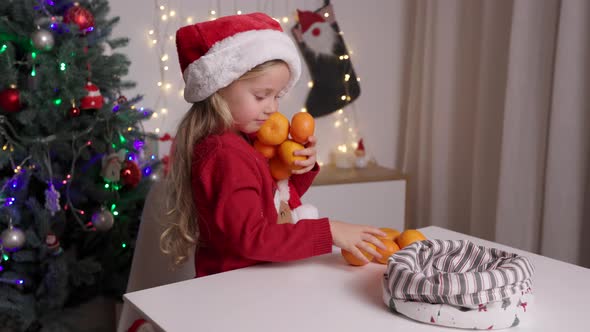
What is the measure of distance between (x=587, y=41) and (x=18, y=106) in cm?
226

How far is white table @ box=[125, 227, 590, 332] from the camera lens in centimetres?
98

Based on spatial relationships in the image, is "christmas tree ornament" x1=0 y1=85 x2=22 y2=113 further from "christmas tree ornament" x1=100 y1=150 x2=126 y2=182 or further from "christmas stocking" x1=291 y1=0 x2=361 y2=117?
"christmas stocking" x1=291 y1=0 x2=361 y2=117

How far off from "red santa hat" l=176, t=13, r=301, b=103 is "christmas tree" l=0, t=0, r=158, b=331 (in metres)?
0.86

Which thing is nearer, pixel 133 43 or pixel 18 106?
pixel 18 106

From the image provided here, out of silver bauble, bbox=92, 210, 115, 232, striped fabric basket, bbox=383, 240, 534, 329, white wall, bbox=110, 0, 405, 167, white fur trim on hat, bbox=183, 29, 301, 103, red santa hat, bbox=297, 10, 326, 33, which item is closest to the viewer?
striped fabric basket, bbox=383, 240, 534, 329

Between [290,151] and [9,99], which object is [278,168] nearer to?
[290,151]

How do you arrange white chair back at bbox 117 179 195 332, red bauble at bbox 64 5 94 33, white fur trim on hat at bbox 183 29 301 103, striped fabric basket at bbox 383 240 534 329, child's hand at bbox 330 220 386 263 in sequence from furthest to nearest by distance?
red bauble at bbox 64 5 94 33
white chair back at bbox 117 179 195 332
white fur trim on hat at bbox 183 29 301 103
child's hand at bbox 330 220 386 263
striped fabric basket at bbox 383 240 534 329

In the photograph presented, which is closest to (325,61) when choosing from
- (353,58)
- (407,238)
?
(353,58)

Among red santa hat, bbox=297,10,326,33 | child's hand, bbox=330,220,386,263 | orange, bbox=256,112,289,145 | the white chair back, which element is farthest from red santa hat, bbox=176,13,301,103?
red santa hat, bbox=297,10,326,33

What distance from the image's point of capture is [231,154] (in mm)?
1373

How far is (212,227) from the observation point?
1.41 meters

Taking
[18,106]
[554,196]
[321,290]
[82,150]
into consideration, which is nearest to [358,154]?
[554,196]

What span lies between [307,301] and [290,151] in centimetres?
46

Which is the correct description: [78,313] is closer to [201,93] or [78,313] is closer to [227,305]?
[201,93]
